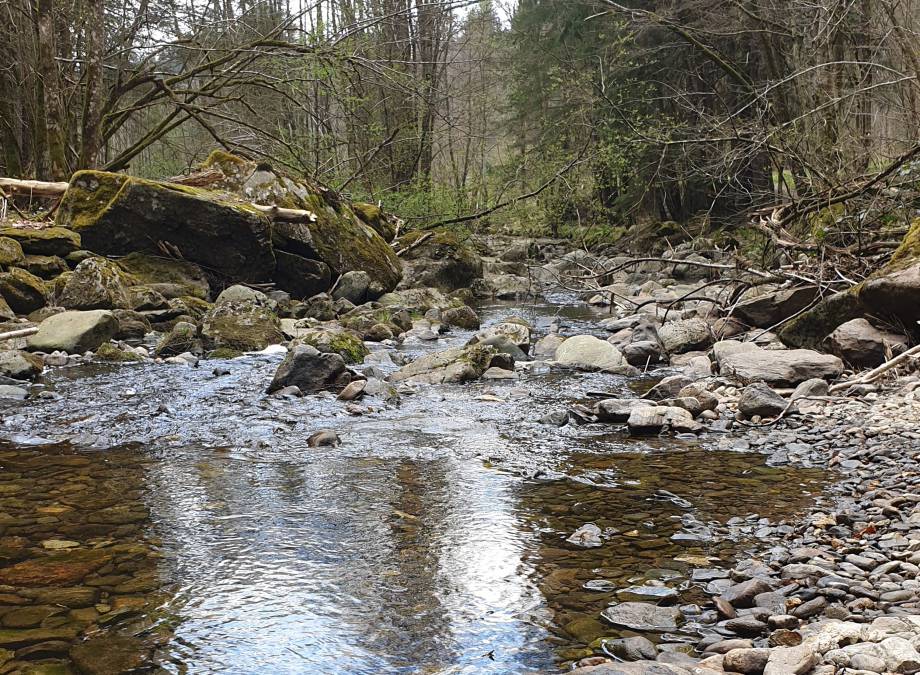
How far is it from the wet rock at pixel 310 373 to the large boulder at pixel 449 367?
25.3 inches

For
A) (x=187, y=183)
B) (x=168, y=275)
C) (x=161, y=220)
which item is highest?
(x=187, y=183)

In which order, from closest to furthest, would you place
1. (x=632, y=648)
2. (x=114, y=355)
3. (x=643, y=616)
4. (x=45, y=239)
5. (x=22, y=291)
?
(x=632, y=648) → (x=643, y=616) → (x=114, y=355) → (x=22, y=291) → (x=45, y=239)

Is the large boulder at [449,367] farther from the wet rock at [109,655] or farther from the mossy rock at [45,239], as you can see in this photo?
the mossy rock at [45,239]

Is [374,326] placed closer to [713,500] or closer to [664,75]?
[713,500]

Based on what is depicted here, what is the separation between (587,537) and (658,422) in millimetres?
1939

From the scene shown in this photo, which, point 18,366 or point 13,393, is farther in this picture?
point 18,366

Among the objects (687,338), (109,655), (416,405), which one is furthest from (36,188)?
(109,655)

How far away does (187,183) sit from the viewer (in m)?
11.7

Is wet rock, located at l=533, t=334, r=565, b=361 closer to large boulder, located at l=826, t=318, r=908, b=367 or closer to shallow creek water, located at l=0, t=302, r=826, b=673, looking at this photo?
shallow creek water, located at l=0, t=302, r=826, b=673

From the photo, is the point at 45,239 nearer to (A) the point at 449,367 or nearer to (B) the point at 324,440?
(A) the point at 449,367

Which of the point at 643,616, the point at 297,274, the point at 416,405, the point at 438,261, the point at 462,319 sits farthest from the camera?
the point at 438,261

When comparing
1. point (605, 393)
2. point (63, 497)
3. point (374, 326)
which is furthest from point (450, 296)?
point (63, 497)

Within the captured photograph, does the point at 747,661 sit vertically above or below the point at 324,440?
below

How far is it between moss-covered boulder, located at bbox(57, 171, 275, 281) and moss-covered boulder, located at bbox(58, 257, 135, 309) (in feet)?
4.17
